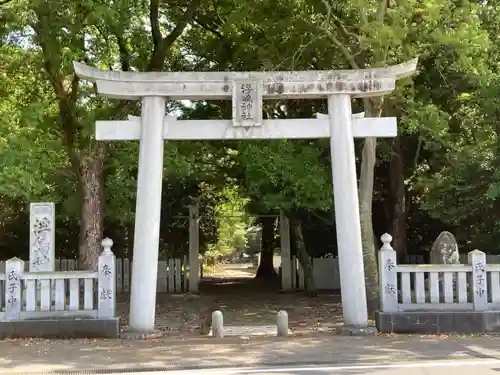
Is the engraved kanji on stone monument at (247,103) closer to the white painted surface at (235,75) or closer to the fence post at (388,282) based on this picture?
the white painted surface at (235,75)

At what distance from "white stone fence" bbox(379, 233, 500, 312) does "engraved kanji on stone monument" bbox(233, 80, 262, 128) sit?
3452 mm

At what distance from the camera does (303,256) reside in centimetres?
2041

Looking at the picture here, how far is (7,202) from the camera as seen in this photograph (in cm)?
1927

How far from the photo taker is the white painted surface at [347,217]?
10.6 m

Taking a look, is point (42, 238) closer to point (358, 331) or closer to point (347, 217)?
point (347, 217)

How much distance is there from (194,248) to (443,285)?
12.6m

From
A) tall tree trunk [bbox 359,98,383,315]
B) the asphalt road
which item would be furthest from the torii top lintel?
the asphalt road

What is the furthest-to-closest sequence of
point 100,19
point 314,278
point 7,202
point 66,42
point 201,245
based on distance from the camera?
point 201,245 < point 314,278 < point 7,202 < point 66,42 < point 100,19

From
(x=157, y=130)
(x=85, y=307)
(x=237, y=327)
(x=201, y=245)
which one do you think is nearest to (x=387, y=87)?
(x=157, y=130)

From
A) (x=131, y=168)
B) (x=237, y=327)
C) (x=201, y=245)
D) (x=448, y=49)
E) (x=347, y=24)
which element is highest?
(x=347, y=24)

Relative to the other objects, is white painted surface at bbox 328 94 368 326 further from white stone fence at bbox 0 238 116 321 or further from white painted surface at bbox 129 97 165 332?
white stone fence at bbox 0 238 116 321

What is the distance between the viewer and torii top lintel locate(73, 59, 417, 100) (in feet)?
35.0

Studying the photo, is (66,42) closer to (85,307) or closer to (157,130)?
(157,130)

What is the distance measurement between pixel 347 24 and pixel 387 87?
411 cm
